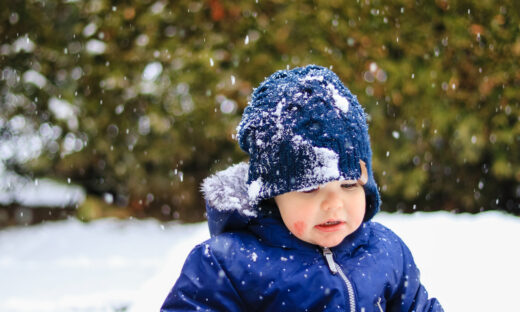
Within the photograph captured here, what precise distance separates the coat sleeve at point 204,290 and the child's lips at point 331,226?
0.93 ft

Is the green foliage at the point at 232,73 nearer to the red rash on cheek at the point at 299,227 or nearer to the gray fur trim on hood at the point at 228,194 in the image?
the gray fur trim on hood at the point at 228,194

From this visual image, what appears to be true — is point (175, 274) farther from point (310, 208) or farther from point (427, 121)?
point (427, 121)

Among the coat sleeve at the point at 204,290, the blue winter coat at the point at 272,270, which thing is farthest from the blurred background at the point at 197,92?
the coat sleeve at the point at 204,290

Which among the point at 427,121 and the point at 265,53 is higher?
the point at 265,53

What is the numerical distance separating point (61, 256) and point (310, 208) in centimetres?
280

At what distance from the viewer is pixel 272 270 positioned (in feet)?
4.66

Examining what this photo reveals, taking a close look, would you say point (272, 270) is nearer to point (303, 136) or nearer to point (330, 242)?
point (330, 242)

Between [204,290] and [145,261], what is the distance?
2.33 meters

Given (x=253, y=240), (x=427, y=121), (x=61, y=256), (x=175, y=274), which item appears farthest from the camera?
(x=427, y=121)

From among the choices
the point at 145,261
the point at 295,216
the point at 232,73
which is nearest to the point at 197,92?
the point at 232,73

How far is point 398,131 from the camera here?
13.1ft

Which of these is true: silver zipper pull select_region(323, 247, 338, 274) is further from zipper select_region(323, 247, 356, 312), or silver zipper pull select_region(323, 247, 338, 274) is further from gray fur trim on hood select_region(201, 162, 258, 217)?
gray fur trim on hood select_region(201, 162, 258, 217)

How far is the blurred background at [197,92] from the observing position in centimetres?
375

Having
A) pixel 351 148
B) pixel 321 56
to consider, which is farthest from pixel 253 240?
pixel 321 56
